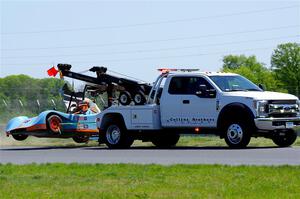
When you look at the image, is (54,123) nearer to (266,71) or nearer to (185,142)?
(185,142)

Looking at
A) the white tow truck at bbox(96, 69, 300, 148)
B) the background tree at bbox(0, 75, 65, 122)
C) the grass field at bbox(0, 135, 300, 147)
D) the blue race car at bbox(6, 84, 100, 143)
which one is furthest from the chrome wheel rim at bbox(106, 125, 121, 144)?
the background tree at bbox(0, 75, 65, 122)

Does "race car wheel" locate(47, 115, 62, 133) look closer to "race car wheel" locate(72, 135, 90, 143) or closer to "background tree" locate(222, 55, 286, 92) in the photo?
"race car wheel" locate(72, 135, 90, 143)

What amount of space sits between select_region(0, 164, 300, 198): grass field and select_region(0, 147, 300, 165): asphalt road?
1.75 m

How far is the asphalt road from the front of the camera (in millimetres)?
16812

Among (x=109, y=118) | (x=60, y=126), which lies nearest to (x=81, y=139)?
(x=60, y=126)

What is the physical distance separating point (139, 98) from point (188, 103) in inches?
84.4

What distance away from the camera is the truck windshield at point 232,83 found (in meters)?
21.6

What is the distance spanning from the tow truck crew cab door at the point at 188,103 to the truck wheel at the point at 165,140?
1.18 m

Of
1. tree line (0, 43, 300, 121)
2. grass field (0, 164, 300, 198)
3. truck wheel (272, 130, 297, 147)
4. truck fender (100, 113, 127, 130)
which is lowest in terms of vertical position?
grass field (0, 164, 300, 198)

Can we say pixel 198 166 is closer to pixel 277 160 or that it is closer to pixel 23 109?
pixel 277 160

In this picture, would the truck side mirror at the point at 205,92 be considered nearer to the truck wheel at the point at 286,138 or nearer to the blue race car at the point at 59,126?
the truck wheel at the point at 286,138

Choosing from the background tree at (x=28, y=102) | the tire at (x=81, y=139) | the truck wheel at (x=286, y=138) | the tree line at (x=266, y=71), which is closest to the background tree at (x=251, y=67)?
the tree line at (x=266, y=71)

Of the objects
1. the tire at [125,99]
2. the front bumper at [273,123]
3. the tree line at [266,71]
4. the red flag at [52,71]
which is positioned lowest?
the front bumper at [273,123]

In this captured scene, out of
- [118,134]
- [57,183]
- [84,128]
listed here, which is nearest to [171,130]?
[118,134]
